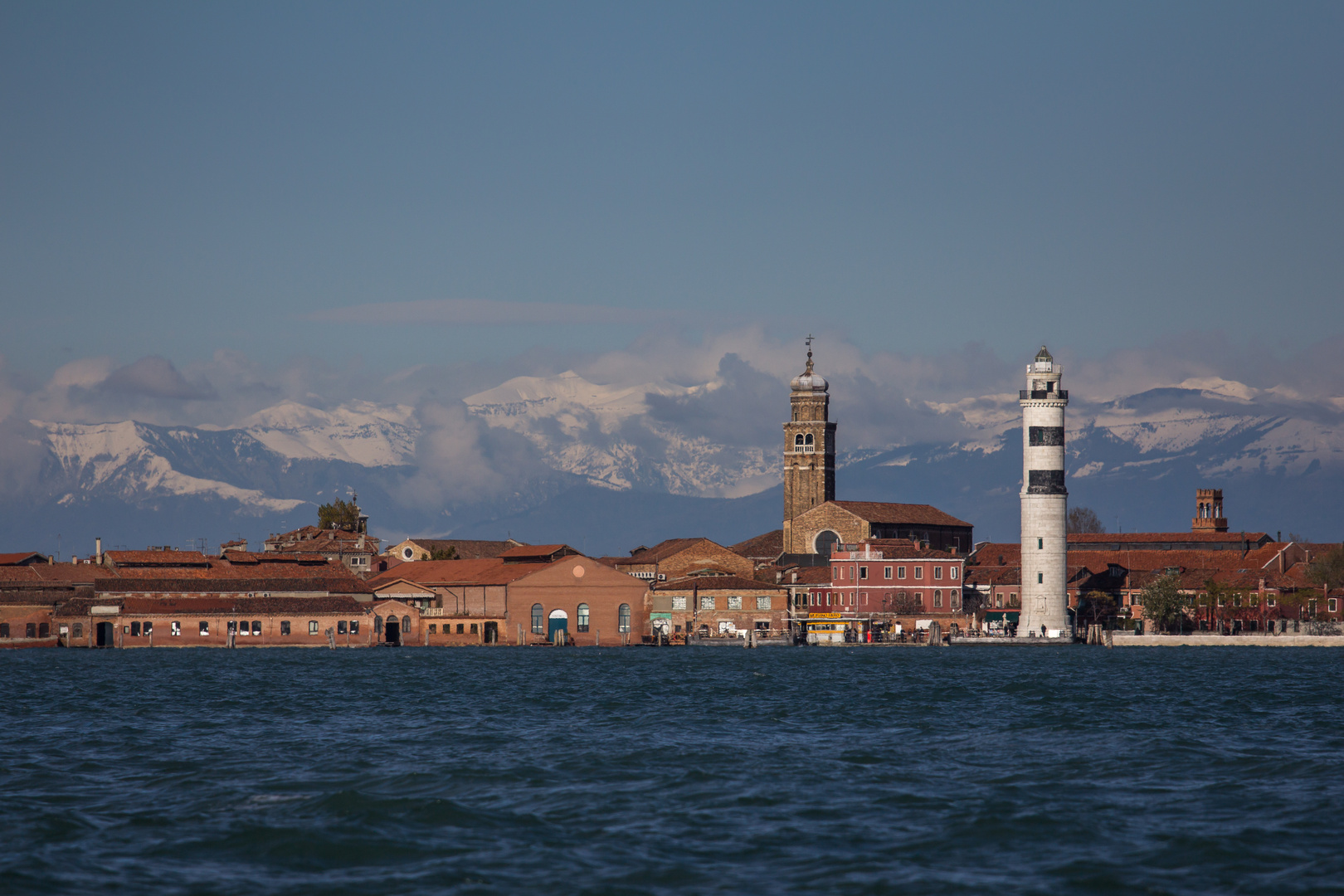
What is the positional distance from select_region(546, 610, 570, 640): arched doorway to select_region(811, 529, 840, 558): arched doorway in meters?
31.9

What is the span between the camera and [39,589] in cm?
10519

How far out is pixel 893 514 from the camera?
13612 cm

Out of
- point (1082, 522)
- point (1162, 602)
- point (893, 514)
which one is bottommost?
point (1162, 602)

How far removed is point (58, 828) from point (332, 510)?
140 meters

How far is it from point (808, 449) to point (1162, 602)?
148ft

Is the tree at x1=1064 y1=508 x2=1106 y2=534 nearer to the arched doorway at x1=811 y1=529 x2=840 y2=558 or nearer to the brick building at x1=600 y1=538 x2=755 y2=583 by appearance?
the arched doorway at x1=811 y1=529 x2=840 y2=558

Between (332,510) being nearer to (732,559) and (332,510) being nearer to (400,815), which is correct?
(732,559)

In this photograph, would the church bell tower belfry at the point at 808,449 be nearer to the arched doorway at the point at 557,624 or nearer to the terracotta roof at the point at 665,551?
the terracotta roof at the point at 665,551

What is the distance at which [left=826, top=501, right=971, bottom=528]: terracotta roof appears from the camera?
5271 inches

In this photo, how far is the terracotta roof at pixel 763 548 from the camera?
Answer: 141250 mm

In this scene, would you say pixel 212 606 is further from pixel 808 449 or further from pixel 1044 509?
pixel 808 449

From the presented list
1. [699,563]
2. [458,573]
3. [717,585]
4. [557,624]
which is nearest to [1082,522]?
[699,563]

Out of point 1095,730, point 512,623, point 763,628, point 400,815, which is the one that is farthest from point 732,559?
point 400,815

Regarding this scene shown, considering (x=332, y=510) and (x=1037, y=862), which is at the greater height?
(x=332, y=510)
